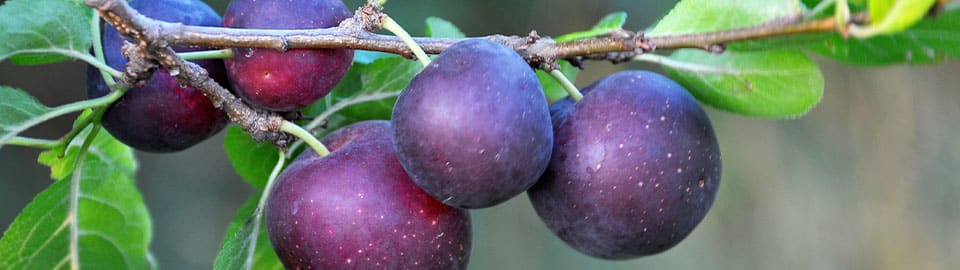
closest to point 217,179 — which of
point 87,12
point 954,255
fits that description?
point 87,12

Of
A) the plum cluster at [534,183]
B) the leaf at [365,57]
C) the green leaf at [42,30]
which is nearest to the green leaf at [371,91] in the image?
the leaf at [365,57]

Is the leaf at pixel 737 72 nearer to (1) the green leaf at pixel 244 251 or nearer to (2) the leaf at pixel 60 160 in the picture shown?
(1) the green leaf at pixel 244 251

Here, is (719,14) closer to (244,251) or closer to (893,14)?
(893,14)

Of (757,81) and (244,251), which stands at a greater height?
(757,81)

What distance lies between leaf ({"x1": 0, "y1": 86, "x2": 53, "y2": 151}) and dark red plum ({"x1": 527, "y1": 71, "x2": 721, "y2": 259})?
0.50 metres

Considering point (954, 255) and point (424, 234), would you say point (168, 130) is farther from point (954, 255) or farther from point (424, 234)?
point (954, 255)

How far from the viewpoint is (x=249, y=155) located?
3.38ft

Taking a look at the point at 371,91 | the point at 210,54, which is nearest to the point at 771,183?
the point at 371,91

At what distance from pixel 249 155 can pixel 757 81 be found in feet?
1.88

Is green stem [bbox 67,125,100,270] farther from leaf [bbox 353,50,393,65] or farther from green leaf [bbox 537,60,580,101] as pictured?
green leaf [bbox 537,60,580,101]

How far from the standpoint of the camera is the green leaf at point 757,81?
2.64ft

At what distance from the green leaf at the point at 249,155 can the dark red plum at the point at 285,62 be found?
0.22 meters

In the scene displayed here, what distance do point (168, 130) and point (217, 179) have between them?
7.19 ft

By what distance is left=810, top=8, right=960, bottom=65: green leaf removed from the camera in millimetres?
664
